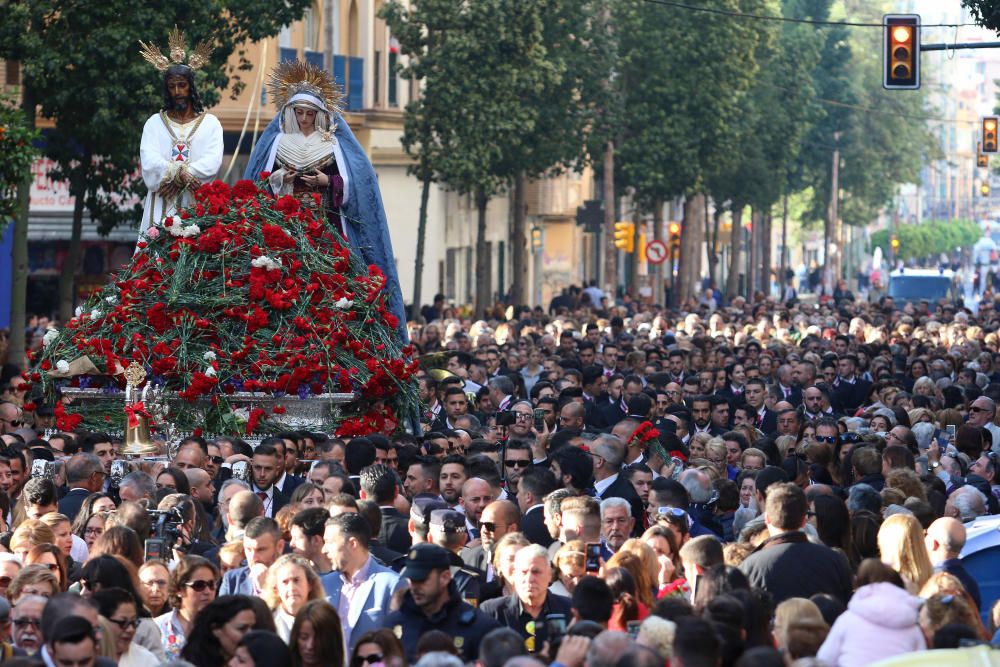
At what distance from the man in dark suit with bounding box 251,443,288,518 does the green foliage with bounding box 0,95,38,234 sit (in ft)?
28.0

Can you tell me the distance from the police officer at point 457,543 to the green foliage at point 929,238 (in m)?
106

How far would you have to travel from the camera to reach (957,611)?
8742mm

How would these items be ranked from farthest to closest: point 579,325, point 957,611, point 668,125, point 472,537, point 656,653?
point 668,125 < point 579,325 < point 472,537 < point 957,611 < point 656,653

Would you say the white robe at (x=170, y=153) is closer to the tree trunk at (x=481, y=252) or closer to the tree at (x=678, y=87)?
the tree trunk at (x=481, y=252)

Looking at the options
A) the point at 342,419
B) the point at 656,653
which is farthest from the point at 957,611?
the point at 342,419

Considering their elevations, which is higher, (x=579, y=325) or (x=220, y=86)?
(x=220, y=86)

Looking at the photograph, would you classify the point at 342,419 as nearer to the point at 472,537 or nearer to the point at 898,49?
the point at 472,537

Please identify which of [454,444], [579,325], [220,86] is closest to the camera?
[454,444]

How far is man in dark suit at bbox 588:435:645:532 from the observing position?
13.4 metres

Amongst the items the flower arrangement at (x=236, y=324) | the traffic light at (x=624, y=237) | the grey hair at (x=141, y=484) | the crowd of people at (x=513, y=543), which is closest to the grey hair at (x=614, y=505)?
the crowd of people at (x=513, y=543)

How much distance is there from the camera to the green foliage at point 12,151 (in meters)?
21.3

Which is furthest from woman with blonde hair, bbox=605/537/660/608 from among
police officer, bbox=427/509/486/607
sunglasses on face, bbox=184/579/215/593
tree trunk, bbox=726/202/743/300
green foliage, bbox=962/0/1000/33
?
tree trunk, bbox=726/202/743/300

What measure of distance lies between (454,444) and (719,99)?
36.1 m

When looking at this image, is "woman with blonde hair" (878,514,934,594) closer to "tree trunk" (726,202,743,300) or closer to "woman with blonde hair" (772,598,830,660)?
"woman with blonde hair" (772,598,830,660)
